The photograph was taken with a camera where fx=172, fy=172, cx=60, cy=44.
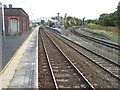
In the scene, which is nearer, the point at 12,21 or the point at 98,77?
the point at 98,77

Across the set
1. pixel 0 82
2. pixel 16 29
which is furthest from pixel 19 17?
pixel 0 82

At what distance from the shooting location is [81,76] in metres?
8.85

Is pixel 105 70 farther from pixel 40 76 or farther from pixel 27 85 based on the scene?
pixel 27 85

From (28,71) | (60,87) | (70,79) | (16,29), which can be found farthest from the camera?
(16,29)

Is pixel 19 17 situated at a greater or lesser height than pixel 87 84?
greater

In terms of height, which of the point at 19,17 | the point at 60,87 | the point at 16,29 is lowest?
the point at 60,87

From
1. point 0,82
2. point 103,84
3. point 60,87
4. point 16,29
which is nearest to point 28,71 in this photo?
point 0,82

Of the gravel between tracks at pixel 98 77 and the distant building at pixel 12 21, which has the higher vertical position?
the distant building at pixel 12 21

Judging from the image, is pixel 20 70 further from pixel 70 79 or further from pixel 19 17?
pixel 19 17

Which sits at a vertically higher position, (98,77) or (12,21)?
(12,21)

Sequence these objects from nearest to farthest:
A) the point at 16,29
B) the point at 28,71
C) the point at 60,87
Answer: the point at 60,87 < the point at 28,71 < the point at 16,29

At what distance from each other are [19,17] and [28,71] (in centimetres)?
2687

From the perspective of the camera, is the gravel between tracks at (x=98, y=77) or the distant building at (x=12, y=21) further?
the distant building at (x=12, y=21)

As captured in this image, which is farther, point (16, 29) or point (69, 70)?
point (16, 29)
